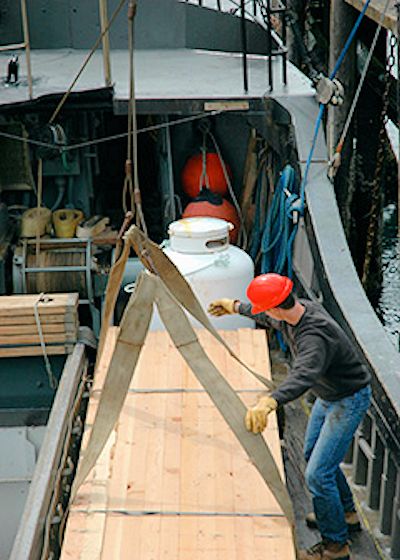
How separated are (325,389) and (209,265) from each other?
2.16m

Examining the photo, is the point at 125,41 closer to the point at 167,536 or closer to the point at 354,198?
the point at 354,198

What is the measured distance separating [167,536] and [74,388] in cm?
190

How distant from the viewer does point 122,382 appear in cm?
427

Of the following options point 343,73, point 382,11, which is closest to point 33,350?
point 382,11

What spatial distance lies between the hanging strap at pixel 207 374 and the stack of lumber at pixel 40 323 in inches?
102

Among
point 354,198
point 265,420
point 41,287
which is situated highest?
point 265,420

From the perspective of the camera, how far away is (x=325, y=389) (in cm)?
468

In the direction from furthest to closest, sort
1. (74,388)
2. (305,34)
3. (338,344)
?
(305,34) → (74,388) → (338,344)

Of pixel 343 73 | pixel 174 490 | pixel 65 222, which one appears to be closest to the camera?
pixel 174 490

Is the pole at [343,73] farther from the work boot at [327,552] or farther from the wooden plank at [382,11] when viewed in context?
the work boot at [327,552]

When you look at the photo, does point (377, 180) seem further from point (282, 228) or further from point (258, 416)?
point (258, 416)

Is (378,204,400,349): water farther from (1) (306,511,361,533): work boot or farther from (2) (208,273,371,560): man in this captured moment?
(2) (208,273,371,560): man

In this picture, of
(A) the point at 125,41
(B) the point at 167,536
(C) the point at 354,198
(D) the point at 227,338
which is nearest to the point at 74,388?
(D) the point at 227,338

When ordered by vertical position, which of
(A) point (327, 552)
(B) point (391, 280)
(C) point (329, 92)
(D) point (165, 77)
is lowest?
(B) point (391, 280)
